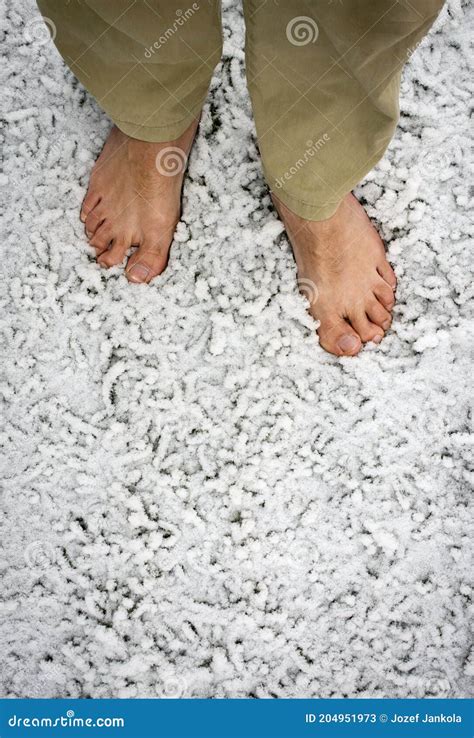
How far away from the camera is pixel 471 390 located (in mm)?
1041

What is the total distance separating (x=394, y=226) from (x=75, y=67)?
0.57m

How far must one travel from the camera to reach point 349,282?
1034mm

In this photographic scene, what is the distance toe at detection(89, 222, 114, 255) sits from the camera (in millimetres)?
1084

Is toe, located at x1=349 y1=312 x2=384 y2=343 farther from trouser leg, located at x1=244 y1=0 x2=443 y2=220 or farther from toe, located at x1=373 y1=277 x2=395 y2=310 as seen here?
trouser leg, located at x1=244 y1=0 x2=443 y2=220

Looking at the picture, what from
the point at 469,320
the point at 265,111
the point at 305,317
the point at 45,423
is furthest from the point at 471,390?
the point at 45,423

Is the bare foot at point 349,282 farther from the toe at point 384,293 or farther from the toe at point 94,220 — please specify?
the toe at point 94,220

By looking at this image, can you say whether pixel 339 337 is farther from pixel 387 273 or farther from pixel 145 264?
pixel 145 264

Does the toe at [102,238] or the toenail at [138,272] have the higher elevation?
the toe at [102,238]

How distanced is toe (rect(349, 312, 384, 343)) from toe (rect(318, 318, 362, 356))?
1 cm

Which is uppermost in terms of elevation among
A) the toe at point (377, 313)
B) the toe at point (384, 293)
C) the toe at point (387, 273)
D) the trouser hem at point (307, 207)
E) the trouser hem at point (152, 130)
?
the trouser hem at point (152, 130)

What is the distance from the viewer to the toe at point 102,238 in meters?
1.08

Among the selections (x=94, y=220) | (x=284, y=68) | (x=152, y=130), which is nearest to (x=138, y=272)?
(x=94, y=220)

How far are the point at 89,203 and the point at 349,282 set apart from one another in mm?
455

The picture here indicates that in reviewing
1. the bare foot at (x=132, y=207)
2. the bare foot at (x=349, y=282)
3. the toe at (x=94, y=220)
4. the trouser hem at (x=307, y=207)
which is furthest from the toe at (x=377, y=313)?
the toe at (x=94, y=220)
